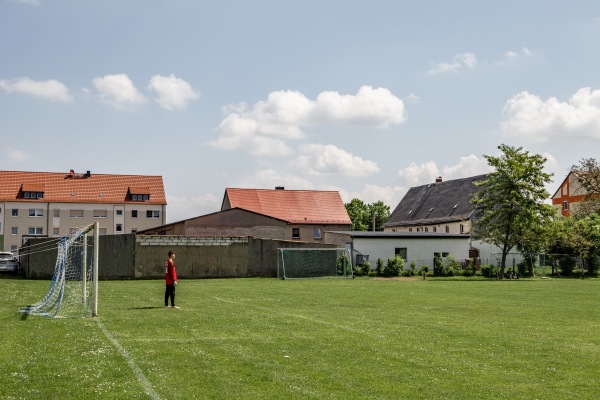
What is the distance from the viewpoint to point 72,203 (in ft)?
315

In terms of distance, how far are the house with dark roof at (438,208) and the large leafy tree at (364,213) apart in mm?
22116

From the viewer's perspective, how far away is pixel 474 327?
18312mm

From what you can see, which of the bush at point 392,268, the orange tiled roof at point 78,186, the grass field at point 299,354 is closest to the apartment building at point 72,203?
the orange tiled roof at point 78,186

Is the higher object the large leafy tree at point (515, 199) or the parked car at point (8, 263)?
the large leafy tree at point (515, 199)

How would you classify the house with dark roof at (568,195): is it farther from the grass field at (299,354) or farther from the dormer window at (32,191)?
the grass field at (299,354)

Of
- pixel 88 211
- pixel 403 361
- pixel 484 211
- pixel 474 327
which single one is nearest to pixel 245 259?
pixel 484 211

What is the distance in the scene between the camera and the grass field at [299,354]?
10180 mm

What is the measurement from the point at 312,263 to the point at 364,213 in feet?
283

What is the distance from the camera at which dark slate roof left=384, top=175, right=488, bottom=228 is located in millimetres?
91125

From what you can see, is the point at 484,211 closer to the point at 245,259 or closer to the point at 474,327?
the point at 245,259

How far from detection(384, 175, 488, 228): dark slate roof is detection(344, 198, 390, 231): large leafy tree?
2310 cm

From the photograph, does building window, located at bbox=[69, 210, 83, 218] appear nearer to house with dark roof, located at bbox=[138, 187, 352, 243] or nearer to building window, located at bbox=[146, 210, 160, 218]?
building window, located at bbox=[146, 210, 160, 218]

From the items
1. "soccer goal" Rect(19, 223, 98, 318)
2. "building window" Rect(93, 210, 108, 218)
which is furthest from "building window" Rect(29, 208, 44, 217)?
"soccer goal" Rect(19, 223, 98, 318)

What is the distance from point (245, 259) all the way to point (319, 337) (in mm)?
36976
